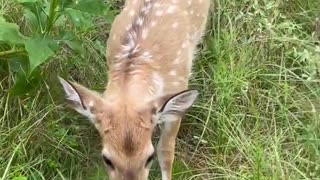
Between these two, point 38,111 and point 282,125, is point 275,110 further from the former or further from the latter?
point 38,111

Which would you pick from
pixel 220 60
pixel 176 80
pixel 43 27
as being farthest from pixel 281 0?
pixel 43 27

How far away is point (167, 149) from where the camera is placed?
5719mm

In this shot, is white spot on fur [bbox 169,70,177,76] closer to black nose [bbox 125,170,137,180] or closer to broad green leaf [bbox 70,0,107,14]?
broad green leaf [bbox 70,0,107,14]

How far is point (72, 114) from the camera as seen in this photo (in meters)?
6.07

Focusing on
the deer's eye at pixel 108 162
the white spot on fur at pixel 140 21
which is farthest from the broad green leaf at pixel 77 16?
the deer's eye at pixel 108 162

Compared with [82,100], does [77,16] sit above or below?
above

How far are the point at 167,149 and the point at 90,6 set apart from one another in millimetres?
902

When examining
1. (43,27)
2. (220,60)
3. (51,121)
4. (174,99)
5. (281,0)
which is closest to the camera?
(174,99)

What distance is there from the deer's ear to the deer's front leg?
0.75 m

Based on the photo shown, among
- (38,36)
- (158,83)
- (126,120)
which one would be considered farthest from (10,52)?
(126,120)

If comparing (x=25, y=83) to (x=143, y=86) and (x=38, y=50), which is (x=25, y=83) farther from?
(x=143, y=86)

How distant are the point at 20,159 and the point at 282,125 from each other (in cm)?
155

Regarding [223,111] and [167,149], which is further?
[223,111]

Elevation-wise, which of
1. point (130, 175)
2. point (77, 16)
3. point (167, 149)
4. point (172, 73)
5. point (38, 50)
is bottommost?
point (167, 149)
